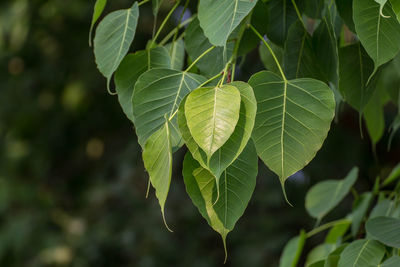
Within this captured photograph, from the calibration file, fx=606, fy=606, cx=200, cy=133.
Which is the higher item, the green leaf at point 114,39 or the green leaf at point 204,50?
the green leaf at point 114,39

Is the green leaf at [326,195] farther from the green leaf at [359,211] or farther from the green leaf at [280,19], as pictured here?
the green leaf at [280,19]

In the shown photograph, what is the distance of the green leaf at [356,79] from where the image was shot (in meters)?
0.67

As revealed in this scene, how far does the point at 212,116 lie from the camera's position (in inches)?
19.6

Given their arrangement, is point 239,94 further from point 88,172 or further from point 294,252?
point 88,172

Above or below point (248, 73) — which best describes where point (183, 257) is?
below

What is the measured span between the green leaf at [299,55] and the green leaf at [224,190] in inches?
7.7

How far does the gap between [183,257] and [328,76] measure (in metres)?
2.27

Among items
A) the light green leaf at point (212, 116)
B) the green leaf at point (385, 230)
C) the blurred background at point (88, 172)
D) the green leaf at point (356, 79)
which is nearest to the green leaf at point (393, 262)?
the green leaf at point (385, 230)

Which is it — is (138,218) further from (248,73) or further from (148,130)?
(148,130)

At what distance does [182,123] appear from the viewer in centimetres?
51

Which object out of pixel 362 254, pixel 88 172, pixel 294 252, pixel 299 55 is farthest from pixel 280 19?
pixel 88 172

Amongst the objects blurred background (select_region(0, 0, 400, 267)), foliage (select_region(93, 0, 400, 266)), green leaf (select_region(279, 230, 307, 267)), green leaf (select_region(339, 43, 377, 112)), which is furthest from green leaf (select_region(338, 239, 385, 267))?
blurred background (select_region(0, 0, 400, 267))

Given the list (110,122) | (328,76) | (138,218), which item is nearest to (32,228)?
(138,218)

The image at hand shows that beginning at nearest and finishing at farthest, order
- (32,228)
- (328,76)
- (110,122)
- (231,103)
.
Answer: (231,103), (328,76), (32,228), (110,122)
